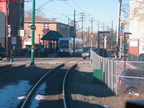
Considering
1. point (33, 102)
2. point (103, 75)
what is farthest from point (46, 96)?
point (103, 75)

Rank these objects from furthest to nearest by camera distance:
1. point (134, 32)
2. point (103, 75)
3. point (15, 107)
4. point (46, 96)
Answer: point (134, 32), point (103, 75), point (46, 96), point (15, 107)

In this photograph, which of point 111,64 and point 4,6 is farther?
point 4,6

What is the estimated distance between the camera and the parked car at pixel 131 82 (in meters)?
14.8

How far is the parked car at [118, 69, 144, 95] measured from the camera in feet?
48.5

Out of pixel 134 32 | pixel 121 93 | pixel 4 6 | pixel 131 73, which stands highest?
pixel 4 6

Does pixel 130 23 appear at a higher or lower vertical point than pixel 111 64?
higher

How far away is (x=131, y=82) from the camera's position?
1504cm

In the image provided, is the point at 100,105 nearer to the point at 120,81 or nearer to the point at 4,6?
the point at 120,81

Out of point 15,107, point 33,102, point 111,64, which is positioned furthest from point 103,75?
point 15,107

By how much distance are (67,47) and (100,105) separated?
4121cm

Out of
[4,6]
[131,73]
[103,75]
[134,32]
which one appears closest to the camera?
[131,73]

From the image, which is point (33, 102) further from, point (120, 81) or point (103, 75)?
point (103, 75)

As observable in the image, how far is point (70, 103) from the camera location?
11680 mm

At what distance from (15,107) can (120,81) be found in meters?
6.63
